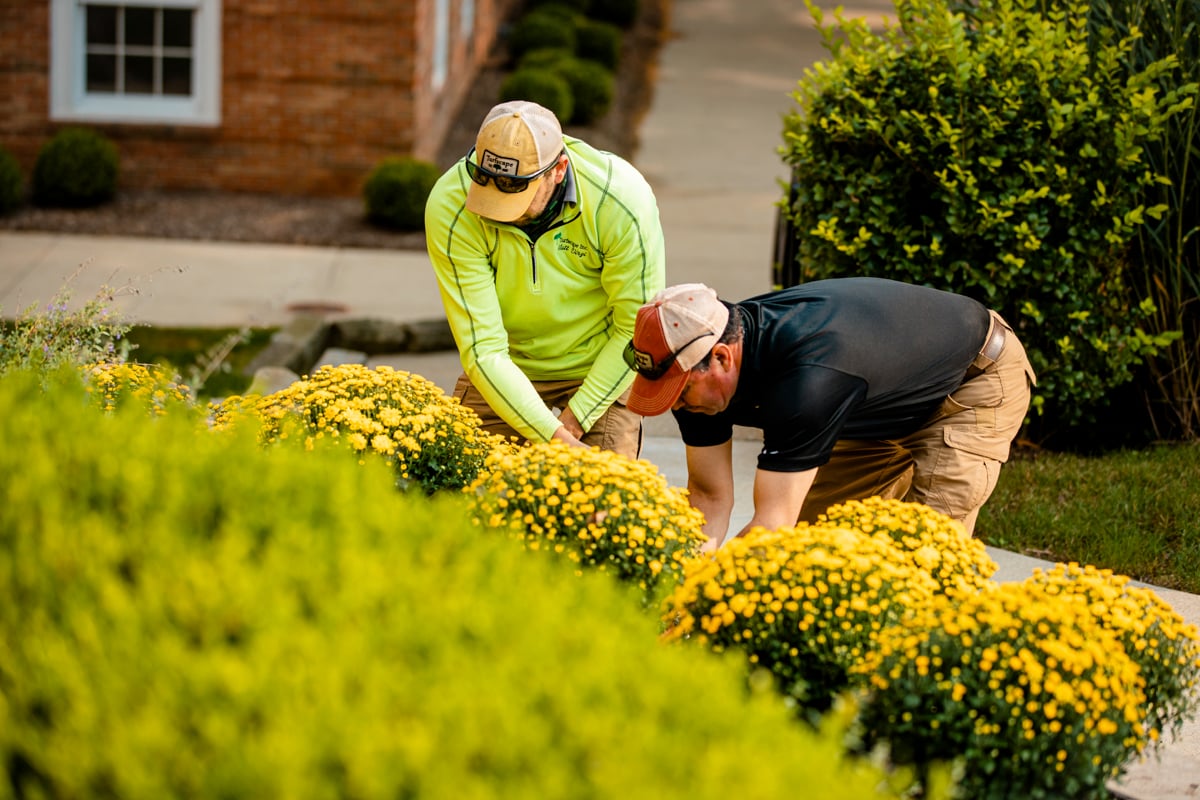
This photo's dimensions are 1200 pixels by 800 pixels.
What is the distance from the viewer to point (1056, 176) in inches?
249

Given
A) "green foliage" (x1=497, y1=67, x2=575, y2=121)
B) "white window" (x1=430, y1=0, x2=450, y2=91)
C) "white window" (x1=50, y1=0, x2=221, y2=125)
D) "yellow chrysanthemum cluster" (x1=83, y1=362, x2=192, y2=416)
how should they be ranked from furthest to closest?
"green foliage" (x1=497, y1=67, x2=575, y2=121) < "white window" (x1=430, y1=0, x2=450, y2=91) < "white window" (x1=50, y1=0, x2=221, y2=125) < "yellow chrysanthemum cluster" (x1=83, y1=362, x2=192, y2=416)

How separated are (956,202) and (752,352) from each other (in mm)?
2622

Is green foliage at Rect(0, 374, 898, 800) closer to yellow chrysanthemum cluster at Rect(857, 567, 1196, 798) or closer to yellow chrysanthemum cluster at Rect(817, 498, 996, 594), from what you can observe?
yellow chrysanthemum cluster at Rect(857, 567, 1196, 798)

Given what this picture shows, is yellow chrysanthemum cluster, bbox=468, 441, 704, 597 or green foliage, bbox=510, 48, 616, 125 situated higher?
yellow chrysanthemum cluster, bbox=468, 441, 704, 597

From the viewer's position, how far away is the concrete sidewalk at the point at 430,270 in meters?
6.65

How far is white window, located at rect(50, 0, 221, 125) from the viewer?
12.8 meters

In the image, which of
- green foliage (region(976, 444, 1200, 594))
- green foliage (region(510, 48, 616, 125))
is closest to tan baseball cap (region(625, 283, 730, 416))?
green foliage (region(976, 444, 1200, 594))

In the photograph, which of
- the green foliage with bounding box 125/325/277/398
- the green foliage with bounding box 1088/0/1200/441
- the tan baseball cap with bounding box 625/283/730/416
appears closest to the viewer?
the tan baseball cap with bounding box 625/283/730/416

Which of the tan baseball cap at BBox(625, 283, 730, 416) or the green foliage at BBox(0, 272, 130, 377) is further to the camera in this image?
the green foliage at BBox(0, 272, 130, 377)

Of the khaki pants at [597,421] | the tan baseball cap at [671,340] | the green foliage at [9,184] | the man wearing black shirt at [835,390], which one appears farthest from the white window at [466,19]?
the tan baseball cap at [671,340]

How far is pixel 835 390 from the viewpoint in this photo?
4.01 meters

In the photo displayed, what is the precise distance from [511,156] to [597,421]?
42.3 inches

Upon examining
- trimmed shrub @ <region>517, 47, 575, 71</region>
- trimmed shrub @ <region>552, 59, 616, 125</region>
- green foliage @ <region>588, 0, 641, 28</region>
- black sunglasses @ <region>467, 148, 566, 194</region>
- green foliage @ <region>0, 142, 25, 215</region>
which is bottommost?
green foliage @ <region>0, 142, 25, 215</region>

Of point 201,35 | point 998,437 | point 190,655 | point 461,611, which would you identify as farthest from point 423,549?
point 201,35
